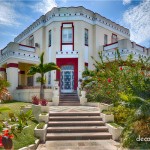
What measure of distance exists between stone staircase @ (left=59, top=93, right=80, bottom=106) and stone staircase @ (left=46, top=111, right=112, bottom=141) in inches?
176

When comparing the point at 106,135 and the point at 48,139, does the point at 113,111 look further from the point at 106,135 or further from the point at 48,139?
the point at 48,139

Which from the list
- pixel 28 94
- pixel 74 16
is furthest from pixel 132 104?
pixel 74 16

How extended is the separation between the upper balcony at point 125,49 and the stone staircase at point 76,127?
28.0 feet

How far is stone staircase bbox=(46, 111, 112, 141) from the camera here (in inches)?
372

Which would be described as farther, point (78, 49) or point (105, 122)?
point (78, 49)

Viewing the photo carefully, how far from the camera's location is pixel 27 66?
24.7 metres

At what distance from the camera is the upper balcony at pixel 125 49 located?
18641 millimetres

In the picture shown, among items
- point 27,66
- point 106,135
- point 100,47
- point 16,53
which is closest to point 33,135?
point 106,135

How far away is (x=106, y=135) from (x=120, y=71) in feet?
10.1

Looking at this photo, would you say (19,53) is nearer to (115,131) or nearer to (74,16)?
(74,16)

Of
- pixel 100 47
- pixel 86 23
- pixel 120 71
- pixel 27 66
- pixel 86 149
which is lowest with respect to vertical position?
pixel 86 149

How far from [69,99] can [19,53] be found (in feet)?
21.8

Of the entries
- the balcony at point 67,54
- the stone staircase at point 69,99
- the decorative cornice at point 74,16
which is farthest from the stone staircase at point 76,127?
the decorative cornice at point 74,16

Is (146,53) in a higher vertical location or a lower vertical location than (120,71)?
higher
